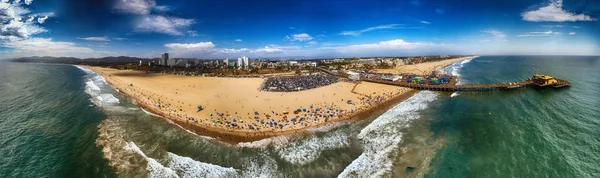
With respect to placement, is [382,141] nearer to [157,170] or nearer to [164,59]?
[157,170]

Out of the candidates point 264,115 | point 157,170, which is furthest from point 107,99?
point 157,170

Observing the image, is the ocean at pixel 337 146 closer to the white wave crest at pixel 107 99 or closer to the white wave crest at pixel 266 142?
the white wave crest at pixel 266 142

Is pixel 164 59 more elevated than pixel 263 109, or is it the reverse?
pixel 164 59

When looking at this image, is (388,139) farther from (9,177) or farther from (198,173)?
(9,177)

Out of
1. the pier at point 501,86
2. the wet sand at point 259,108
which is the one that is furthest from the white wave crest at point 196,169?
the pier at point 501,86

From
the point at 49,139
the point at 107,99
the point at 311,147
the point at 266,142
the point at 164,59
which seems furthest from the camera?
the point at 164,59

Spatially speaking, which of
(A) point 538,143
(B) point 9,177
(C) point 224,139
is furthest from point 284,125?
(A) point 538,143
